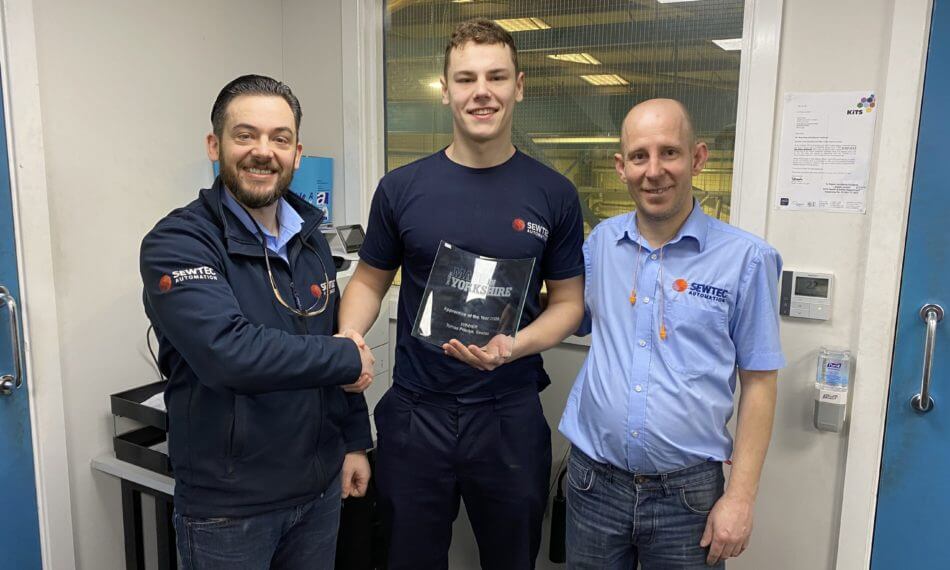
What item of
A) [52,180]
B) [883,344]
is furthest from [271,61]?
[883,344]

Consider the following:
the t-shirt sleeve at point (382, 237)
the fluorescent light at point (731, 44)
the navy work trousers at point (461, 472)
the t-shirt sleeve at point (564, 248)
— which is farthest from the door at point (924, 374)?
the t-shirt sleeve at point (382, 237)

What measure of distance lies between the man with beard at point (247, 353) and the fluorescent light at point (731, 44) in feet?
4.39

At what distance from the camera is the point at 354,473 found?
4.97 ft

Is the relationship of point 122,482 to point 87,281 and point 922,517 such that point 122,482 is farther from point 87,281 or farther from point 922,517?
point 922,517

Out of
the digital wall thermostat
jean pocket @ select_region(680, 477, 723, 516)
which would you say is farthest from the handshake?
the digital wall thermostat

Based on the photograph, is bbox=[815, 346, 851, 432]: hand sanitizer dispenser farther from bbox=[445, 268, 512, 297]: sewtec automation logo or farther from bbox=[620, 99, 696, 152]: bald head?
bbox=[445, 268, 512, 297]: sewtec automation logo

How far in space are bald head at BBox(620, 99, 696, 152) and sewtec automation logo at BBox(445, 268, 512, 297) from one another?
44 centimetres

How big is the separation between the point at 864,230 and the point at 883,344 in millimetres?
323

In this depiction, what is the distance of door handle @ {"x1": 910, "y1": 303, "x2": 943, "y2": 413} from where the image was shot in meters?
1.71

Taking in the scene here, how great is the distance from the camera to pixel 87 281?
6.23ft

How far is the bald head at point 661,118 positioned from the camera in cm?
130

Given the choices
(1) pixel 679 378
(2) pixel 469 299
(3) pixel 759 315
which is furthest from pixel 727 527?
(2) pixel 469 299

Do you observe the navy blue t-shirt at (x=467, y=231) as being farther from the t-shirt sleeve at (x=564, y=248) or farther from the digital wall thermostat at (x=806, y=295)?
the digital wall thermostat at (x=806, y=295)

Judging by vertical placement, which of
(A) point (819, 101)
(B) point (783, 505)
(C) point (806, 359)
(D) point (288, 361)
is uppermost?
(A) point (819, 101)
